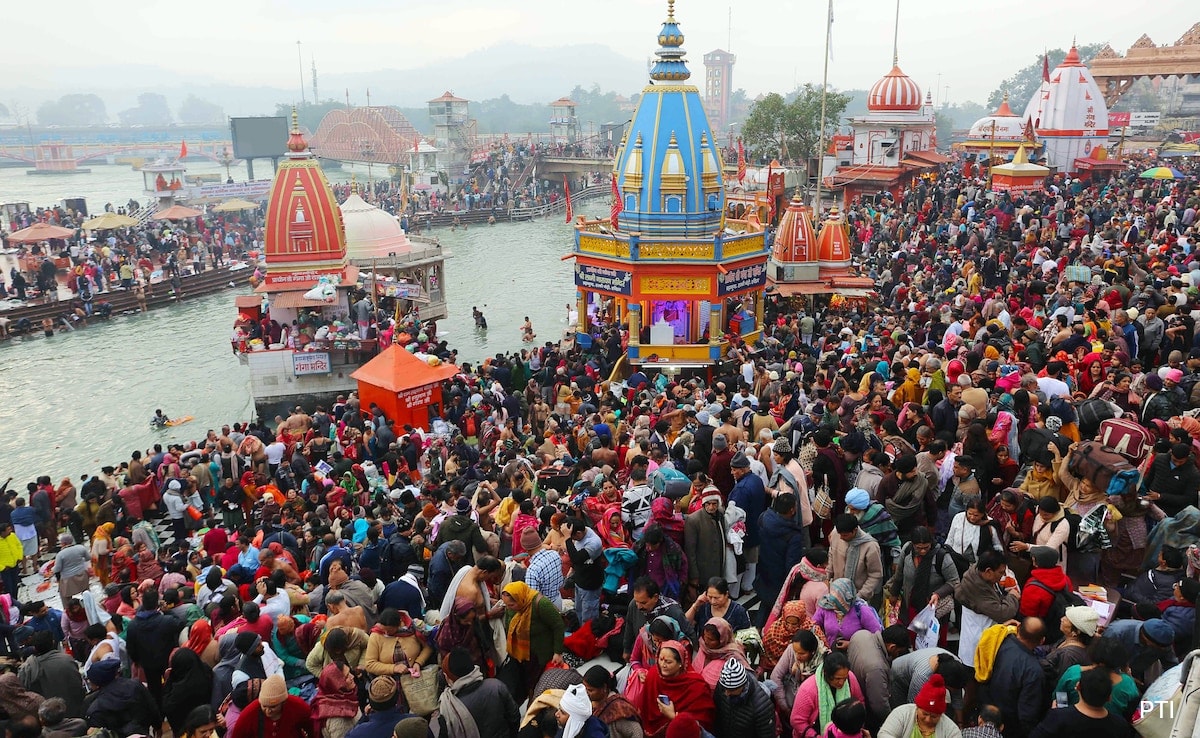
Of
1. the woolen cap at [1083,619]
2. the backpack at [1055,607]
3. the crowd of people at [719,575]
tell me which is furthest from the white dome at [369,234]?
the woolen cap at [1083,619]

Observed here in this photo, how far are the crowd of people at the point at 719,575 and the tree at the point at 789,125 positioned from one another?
38693 mm

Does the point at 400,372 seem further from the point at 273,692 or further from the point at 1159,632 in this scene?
the point at 1159,632

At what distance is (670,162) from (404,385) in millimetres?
7160

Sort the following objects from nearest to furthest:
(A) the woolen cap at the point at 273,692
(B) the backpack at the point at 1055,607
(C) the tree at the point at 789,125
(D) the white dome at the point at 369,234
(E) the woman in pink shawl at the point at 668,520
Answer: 1. (A) the woolen cap at the point at 273,692
2. (B) the backpack at the point at 1055,607
3. (E) the woman in pink shawl at the point at 668,520
4. (D) the white dome at the point at 369,234
5. (C) the tree at the point at 789,125

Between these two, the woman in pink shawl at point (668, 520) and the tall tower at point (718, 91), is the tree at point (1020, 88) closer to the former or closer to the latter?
the tall tower at point (718, 91)

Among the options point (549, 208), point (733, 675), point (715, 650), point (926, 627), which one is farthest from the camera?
point (549, 208)

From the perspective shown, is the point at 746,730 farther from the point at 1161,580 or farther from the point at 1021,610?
the point at 1161,580

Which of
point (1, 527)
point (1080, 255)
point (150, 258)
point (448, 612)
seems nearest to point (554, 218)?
point (150, 258)

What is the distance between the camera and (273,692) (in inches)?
190

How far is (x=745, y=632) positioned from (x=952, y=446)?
3.34m

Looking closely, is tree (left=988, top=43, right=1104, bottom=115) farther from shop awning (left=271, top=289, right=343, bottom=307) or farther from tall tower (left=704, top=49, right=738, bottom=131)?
shop awning (left=271, top=289, right=343, bottom=307)

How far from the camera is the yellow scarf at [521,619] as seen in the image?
5.41 meters

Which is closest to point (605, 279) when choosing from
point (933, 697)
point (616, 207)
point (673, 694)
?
point (616, 207)

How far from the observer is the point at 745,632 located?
5086 mm
